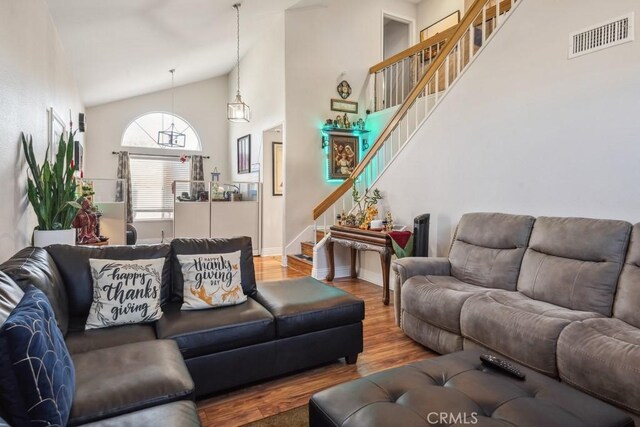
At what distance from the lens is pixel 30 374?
1.08 metres

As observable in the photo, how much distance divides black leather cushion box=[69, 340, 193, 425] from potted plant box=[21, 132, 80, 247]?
1499mm

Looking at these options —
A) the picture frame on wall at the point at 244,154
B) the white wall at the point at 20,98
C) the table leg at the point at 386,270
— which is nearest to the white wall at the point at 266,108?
the picture frame on wall at the point at 244,154

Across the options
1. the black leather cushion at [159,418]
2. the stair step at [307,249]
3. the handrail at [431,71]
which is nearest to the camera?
the black leather cushion at [159,418]

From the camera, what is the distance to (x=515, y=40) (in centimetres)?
313

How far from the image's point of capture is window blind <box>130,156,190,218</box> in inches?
328

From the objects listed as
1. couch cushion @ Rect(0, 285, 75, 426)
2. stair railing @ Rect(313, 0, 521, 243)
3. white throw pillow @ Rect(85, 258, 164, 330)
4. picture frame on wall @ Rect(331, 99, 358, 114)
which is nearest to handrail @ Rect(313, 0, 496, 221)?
stair railing @ Rect(313, 0, 521, 243)

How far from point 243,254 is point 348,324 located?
0.90 m

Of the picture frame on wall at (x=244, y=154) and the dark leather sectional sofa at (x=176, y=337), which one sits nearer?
the dark leather sectional sofa at (x=176, y=337)

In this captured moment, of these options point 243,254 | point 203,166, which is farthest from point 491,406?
point 203,166

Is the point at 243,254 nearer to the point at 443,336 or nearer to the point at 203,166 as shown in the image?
the point at 443,336

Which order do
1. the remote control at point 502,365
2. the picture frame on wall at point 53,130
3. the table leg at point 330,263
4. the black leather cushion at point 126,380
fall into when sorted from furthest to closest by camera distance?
the table leg at point 330,263 < the picture frame on wall at point 53,130 < the remote control at point 502,365 < the black leather cushion at point 126,380

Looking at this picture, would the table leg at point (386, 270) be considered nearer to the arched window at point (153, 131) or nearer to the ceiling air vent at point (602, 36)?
the ceiling air vent at point (602, 36)

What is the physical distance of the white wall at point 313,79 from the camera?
5.98m

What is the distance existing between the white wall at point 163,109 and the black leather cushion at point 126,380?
6.75 metres
